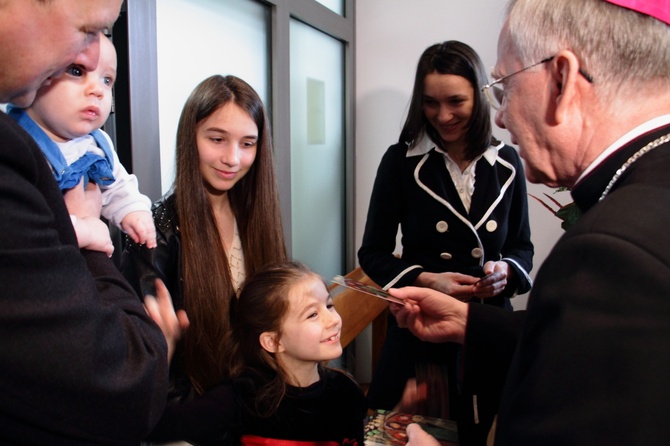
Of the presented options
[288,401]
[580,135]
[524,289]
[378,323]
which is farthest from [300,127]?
[580,135]

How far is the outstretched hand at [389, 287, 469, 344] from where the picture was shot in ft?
5.51

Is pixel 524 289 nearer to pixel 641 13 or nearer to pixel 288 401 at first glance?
pixel 288 401

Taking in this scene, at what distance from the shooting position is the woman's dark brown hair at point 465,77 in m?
2.27

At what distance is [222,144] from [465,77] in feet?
3.49

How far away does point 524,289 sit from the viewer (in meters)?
2.32

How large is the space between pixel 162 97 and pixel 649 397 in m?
1.94

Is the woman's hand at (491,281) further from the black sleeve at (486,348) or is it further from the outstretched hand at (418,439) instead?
the outstretched hand at (418,439)

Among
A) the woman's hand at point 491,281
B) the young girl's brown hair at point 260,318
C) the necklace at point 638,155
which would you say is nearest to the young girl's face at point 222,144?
the young girl's brown hair at point 260,318

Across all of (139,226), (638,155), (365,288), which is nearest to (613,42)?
(638,155)

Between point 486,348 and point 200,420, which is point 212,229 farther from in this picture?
point 486,348

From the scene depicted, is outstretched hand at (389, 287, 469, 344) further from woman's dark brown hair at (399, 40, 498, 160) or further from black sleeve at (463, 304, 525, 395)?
woman's dark brown hair at (399, 40, 498, 160)

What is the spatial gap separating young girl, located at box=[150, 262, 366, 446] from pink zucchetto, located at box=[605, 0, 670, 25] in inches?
44.3

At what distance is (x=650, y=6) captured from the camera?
92 centimetres

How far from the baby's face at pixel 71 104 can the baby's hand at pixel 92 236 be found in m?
0.25
